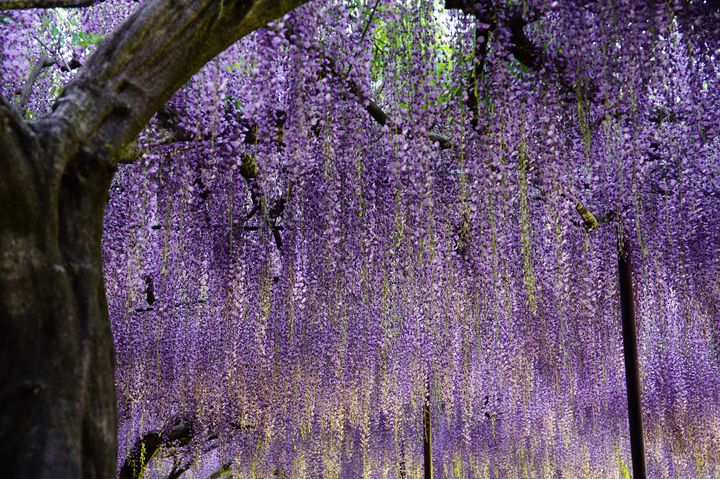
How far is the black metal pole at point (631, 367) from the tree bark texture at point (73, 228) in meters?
4.08

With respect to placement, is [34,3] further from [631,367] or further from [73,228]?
[631,367]

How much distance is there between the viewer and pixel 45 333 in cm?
162

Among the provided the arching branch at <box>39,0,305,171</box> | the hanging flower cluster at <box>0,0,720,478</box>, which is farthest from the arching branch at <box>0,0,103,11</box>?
the hanging flower cluster at <box>0,0,720,478</box>

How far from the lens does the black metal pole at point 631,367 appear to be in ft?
16.3

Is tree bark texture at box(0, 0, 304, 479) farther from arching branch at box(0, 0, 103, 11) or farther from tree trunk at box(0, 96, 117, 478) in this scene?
arching branch at box(0, 0, 103, 11)

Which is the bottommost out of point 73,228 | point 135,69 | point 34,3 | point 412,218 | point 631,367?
point 631,367

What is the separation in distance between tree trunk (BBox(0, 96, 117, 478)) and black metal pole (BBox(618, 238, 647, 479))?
4.34 metres

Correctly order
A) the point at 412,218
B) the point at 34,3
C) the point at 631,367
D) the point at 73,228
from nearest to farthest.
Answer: the point at 73,228 < the point at 34,3 < the point at 412,218 < the point at 631,367

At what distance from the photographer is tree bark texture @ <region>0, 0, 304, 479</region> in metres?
1.57

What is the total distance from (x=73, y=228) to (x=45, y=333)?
0.99 feet

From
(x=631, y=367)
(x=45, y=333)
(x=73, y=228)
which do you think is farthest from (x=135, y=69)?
(x=631, y=367)

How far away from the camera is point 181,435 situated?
24.6 feet

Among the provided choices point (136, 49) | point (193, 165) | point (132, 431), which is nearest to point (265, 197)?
point (193, 165)

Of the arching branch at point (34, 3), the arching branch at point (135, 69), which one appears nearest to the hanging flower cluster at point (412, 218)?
the arching branch at point (34, 3)
